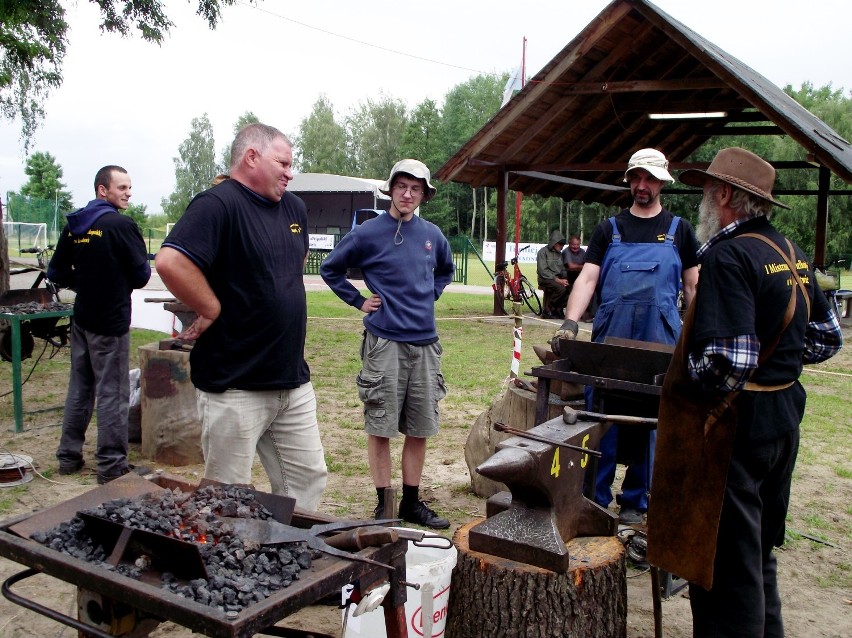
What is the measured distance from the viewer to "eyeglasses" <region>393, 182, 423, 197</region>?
4.16m

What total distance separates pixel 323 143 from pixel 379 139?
499cm

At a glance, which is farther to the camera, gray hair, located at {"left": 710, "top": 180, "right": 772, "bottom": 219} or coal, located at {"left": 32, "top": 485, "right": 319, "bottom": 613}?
gray hair, located at {"left": 710, "top": 180, "right": 772, "bottom": 219}

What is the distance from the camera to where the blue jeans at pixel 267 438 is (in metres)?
3.13

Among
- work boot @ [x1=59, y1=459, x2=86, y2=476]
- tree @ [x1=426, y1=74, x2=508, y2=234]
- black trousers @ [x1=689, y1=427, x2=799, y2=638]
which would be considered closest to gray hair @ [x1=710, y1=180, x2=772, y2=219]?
black trousers @ [x1=689, y1=427, x2=799, y2=638]

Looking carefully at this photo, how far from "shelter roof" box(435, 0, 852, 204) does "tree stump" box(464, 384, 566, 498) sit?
709 centimetres

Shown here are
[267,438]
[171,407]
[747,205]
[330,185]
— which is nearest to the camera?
[747,205]

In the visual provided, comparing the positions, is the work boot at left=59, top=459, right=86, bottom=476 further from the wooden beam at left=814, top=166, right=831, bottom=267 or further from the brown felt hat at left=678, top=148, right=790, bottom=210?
the wooden beam at left=814, top=166, right=831, bottom=267

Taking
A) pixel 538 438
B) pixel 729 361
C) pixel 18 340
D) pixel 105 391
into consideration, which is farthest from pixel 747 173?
pixel 18 340

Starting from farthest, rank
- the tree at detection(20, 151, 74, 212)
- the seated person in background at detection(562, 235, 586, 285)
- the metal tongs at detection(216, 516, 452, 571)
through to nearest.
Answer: the tree at detection(20, 151, 74, 212) → the seated person in background at detection(562, 235, 586, 285) → the metal tongs at detection(216, 516, 452, 571)

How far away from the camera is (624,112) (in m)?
13.4

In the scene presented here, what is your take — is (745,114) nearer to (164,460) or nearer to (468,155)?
(468,155)

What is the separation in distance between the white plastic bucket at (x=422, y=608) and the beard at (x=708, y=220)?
5.02 feet

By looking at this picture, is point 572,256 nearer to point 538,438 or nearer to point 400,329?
point 400,329

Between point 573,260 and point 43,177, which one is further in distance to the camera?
point 43,177
